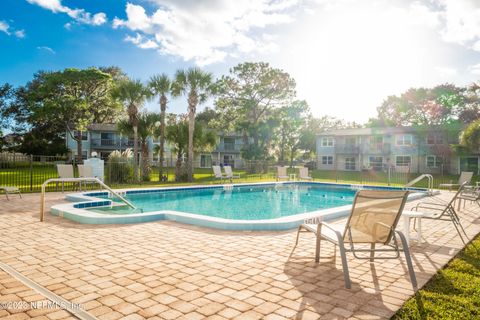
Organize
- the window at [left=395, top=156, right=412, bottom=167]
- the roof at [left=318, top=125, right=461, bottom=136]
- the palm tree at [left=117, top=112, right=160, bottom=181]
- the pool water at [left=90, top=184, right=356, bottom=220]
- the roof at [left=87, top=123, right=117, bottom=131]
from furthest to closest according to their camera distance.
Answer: the roof at [left=87, top=123, right=117, bottom=131]
the window at [left=395, top=156, right=412, bottom=167]
the roof at [left=318, top=125, right=461, bottom=136]
the palm tree at [left=117, top=112, right=160, bottom=181]
the pool water at [left=90, top=184, right=356, bottom=220]

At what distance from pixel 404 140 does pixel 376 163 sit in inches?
149

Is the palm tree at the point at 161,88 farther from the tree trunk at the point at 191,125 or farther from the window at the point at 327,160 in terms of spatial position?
the window at the point at 327,160

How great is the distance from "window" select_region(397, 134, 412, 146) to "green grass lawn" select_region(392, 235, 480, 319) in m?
34.6

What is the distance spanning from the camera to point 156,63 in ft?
70.4

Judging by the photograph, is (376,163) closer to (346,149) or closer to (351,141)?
(346,149)

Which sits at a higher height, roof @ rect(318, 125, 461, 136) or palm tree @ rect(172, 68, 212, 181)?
palm tree @ rect(172, 68, 212, 181)

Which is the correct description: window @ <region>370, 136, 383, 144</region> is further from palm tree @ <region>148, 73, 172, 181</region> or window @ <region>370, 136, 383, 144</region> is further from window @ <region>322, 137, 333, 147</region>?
palm tree @ <region>148, 73, 172, 181</region>

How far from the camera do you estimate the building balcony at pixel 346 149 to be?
123ft

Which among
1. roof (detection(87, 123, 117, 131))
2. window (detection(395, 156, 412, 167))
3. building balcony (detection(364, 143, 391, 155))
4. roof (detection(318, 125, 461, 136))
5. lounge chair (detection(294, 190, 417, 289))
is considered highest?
roof (detection(87, 123, 117, 131))

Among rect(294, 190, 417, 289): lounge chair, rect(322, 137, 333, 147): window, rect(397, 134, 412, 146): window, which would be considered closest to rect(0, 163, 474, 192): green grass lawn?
rect(397, 134, 412, 146): window

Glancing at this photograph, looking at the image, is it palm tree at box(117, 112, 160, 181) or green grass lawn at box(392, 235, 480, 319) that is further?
palm tree at box(117, 112, 160, 181)

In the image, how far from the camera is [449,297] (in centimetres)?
321

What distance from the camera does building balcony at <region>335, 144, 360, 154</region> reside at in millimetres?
37531

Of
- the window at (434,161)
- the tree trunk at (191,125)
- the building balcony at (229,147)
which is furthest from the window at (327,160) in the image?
the tree trunk at (191,125)
